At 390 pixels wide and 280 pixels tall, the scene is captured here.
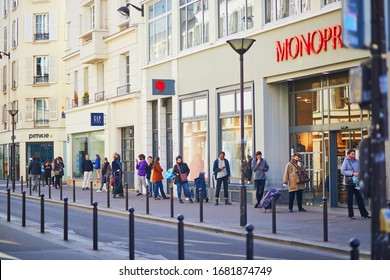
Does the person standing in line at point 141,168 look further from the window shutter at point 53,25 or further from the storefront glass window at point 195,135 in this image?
the window shutter at point 53,25

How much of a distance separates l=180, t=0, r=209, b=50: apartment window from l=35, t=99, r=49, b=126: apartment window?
89.4 feet

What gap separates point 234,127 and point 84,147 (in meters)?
17.6

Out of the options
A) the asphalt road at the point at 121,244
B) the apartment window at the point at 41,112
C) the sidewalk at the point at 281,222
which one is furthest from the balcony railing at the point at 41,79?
the asphalt road at the point at 121,244

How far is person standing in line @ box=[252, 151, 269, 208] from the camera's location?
78.6 ft

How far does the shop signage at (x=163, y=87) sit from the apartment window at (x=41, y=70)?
26.5 metres

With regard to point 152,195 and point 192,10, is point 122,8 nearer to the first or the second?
point 192,10

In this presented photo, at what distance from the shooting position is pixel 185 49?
99.1ft

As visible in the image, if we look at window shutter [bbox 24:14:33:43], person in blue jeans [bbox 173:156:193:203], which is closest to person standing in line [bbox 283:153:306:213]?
person in blue jeans [bbox 173:156:193:203]

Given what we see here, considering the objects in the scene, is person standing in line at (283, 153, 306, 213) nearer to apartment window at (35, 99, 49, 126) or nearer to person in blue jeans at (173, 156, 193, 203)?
person in blue jeans at (173, 156, 193, 203)

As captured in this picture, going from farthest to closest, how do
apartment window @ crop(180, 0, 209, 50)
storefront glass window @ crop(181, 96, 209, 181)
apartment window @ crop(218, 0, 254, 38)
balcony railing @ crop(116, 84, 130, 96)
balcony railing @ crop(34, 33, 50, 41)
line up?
balcony railing @ crop(34, 33, 50, 41) < balcony railing @ crop(116, 84, 130, 96) < storefront glass window @ crop(181, 96, 209, 181) < apartment window @ crop(180, 0, 209, 50) < apartment window @ crop(218, 0, 254, 38)

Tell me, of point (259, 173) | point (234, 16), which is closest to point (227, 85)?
point (234, 16)

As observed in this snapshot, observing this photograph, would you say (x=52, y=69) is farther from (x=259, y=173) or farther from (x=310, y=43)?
(x=310, y=43)

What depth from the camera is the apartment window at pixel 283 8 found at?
2310 centimetres

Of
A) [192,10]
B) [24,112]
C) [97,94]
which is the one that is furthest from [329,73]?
[24,112]
